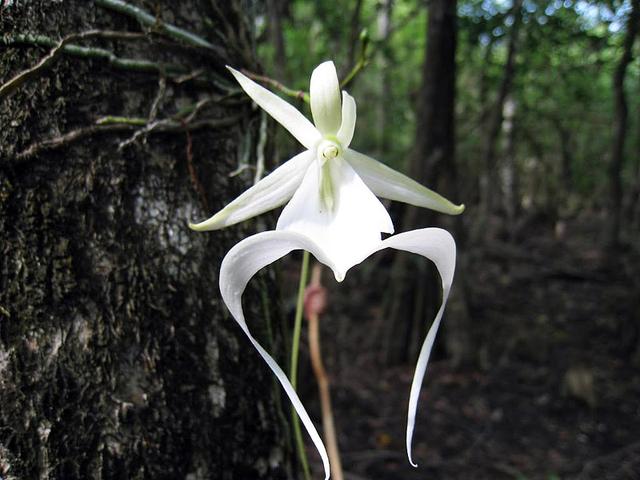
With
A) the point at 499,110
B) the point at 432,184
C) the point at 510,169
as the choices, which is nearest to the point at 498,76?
the point at 499,110

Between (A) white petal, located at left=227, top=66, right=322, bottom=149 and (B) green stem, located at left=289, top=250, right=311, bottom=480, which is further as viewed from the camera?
(B) green stem, located at left=289, top=250, right=311, bottom=480

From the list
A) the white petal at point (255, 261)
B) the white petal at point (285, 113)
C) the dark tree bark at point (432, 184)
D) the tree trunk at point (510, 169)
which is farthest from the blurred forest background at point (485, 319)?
the white petal at point (255, 261)

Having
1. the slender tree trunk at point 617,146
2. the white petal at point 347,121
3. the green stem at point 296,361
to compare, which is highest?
the slender tree trunk at point 617,146

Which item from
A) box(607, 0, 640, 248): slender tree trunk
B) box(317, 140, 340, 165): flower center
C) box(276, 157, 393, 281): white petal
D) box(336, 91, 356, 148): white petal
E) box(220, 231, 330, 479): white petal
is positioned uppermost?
box(607, 0, 640, 248): slender tree trunk

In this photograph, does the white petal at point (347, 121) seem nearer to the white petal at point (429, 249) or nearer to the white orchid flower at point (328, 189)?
the white orchid flower at point (328, 189)

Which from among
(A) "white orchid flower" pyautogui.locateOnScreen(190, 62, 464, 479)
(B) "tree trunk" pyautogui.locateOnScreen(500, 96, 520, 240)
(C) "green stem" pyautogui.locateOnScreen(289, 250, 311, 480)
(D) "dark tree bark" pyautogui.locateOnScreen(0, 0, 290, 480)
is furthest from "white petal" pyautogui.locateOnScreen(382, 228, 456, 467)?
(B) "tree trunk" pyautogui.locateOnScreen(500, 96, 520, 240)

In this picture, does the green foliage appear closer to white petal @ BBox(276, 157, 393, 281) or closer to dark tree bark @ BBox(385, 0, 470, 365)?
dark tree bark @ BBox(385, 0, 470, 365)

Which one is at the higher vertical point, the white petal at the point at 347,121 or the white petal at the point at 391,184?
the white petal at the point at 347,121
